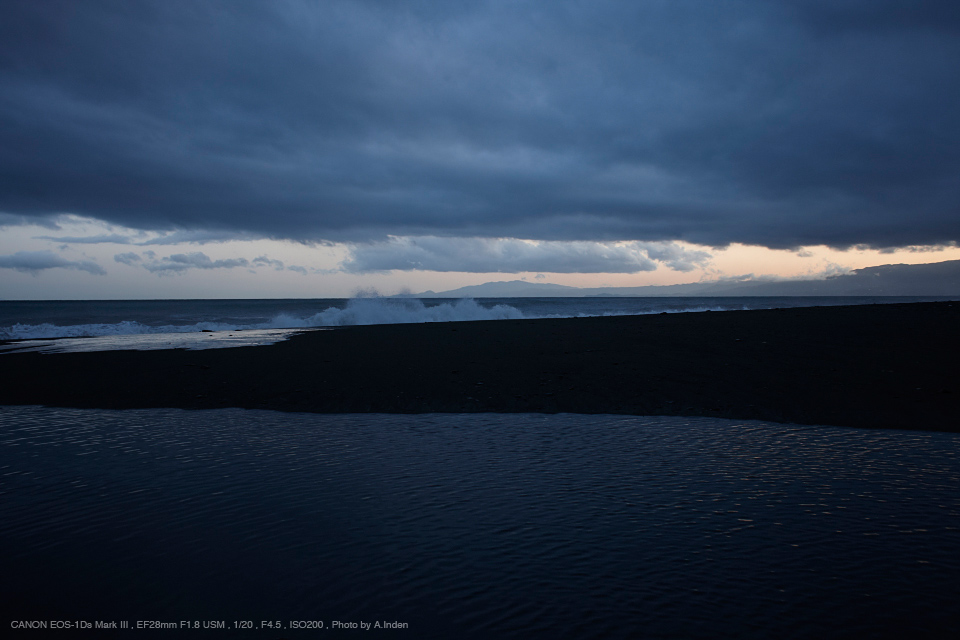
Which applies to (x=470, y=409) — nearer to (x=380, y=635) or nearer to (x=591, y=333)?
(x=380, y=635)

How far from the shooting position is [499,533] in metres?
4.84

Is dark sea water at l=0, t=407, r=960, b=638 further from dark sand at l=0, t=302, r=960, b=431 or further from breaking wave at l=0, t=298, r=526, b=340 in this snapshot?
breaking wave at l=0, t=298, r=526, b=340

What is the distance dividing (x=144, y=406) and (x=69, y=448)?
11.4 feet

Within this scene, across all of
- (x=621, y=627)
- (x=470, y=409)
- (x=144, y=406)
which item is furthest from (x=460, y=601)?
(x=144, y=406)

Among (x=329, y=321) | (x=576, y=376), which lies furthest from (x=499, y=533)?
(x=329, y=321)

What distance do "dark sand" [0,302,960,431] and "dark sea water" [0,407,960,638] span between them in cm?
204

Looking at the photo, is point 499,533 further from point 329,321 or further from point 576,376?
point 329,321

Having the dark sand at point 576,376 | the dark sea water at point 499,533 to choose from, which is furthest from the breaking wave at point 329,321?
the dark sea water at point 499,533

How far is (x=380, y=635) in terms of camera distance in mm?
3410

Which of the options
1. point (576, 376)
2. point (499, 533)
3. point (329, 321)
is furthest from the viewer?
point (329, 321)

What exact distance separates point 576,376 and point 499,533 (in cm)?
807

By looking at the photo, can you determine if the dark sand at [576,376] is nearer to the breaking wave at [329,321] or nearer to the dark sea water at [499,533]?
the dark sea water at [499,533]

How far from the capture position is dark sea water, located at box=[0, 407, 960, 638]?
12.0 feet

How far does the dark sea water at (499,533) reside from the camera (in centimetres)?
365
